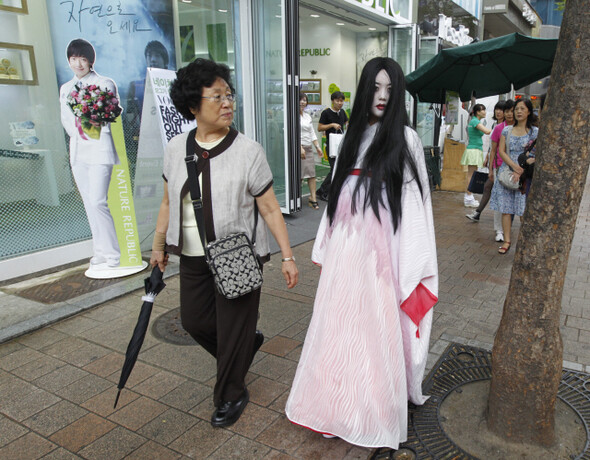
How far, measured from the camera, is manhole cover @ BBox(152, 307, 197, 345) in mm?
3684

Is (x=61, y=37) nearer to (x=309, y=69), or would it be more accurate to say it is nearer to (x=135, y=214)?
(x=135, y=214)

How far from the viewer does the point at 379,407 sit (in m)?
2.37

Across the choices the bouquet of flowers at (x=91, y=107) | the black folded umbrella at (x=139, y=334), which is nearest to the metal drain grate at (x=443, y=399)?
the black folded umbrella at (x=139, y=334)

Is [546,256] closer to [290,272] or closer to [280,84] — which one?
[290,272]

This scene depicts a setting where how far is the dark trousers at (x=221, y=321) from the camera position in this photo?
259cm

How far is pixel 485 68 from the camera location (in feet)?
25.4

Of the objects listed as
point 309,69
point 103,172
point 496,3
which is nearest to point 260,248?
point 103,172

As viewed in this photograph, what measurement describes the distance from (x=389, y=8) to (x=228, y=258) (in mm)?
9519

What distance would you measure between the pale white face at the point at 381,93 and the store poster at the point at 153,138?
3.12 m

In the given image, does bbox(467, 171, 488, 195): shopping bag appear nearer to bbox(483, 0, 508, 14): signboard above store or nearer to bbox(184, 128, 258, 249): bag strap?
bbox(184, 128, 258, 249): bag strap

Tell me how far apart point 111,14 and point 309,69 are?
725 centimetres

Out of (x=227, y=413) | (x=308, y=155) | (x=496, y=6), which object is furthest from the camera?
(x=496, y=6)

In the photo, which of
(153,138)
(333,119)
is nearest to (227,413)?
(153,138)

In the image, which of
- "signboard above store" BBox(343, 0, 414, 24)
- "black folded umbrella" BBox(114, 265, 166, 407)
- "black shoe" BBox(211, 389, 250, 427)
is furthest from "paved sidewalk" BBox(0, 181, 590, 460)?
"signboard above store" BBox(343, 0, 414, 24)
